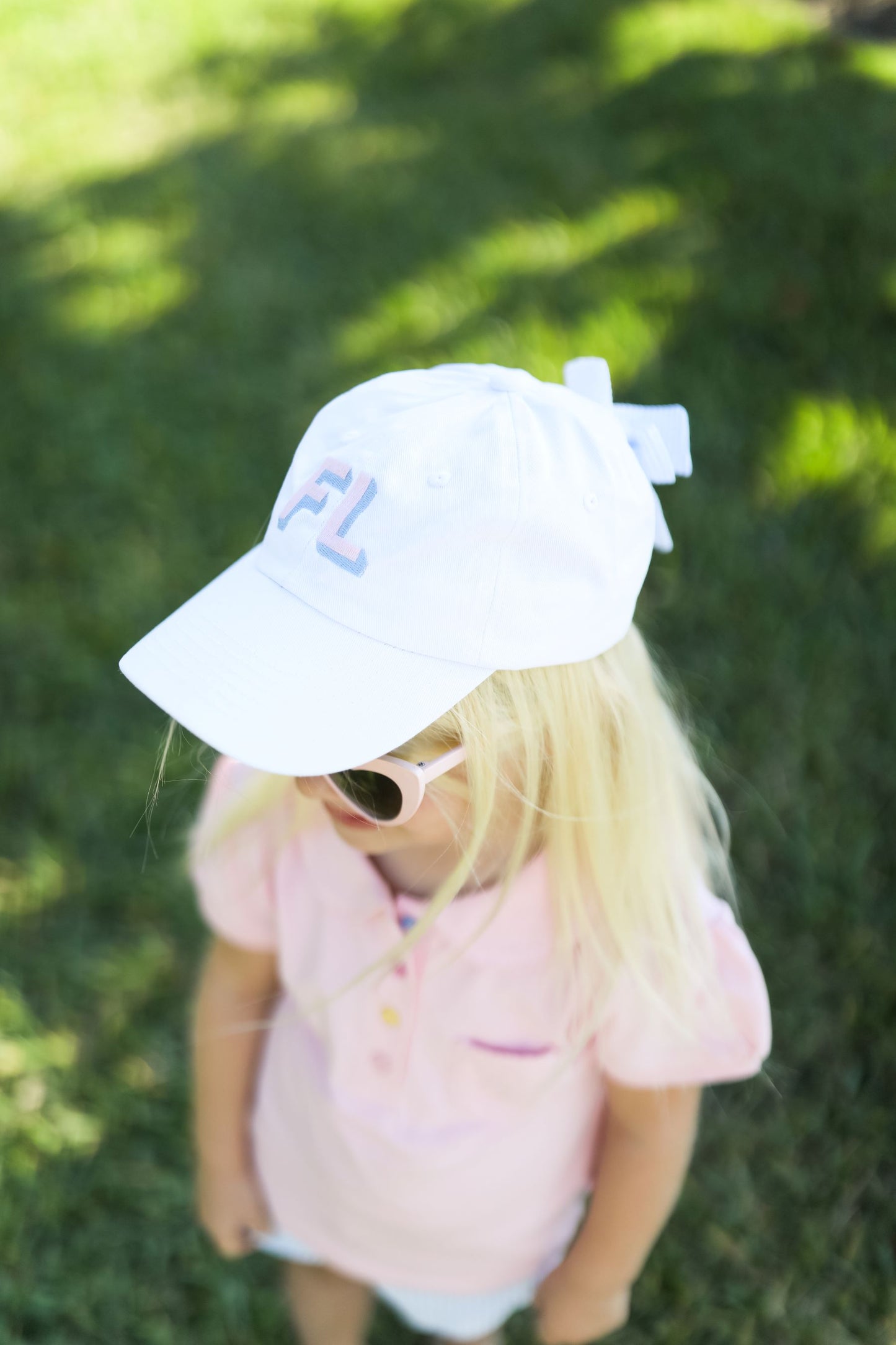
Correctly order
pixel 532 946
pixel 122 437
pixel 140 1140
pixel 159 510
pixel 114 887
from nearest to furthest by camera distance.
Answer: pixel 532 946 → pixel 140 1140 → pixel 114 887 → pixel 159 510 → pixel 122 437

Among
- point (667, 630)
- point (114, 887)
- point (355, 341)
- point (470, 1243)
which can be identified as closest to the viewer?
point (470, 1243)

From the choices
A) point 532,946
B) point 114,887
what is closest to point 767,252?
point 114,887

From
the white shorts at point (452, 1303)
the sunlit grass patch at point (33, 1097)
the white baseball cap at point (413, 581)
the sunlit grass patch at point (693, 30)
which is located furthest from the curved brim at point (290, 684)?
the sunlit grass patch at point (693, 30)

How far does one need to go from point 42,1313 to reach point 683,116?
4.04m

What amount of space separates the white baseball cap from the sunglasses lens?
0.06 meters

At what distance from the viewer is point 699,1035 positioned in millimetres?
1108

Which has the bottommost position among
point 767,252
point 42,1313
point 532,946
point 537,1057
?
point 42,1313

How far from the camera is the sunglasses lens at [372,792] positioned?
952 millimetres

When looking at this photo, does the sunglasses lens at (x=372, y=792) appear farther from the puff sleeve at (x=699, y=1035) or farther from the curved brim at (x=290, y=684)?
the puff sleeve at (x=699, y=1035)

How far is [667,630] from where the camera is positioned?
244cm

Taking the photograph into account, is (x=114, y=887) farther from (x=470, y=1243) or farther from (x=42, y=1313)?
(x=470, y=1243)

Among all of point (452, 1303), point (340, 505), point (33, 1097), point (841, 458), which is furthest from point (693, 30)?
point (452, 1303)

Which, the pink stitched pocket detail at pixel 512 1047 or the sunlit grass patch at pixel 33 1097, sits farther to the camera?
the sunlit grass patch at pixel 33 1097

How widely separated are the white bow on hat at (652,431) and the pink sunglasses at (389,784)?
0.97 feet
